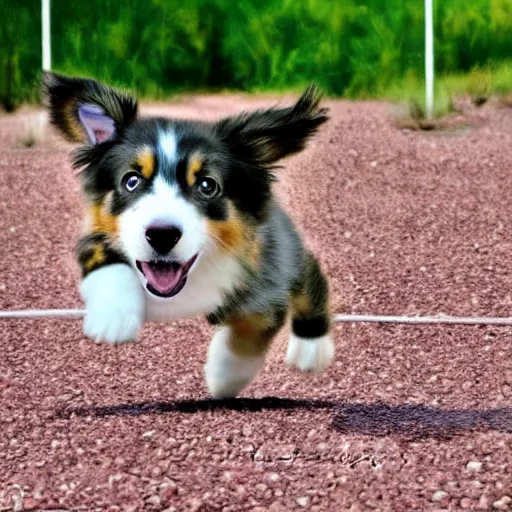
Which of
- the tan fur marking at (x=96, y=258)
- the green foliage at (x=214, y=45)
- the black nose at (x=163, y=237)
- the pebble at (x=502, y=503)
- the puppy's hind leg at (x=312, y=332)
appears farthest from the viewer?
the pebble at (x=502, y=503)

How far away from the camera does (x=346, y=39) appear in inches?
41.1

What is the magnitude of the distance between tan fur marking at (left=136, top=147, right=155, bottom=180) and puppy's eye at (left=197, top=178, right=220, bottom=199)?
0.11 feet

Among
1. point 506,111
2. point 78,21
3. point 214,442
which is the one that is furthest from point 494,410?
point 506,111

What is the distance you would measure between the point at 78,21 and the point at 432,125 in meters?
0.70

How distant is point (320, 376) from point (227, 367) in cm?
65

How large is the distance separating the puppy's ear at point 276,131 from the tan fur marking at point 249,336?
0.23 meters

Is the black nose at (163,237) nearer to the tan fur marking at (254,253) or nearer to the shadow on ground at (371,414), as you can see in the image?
the tan fur marking at (254,253)

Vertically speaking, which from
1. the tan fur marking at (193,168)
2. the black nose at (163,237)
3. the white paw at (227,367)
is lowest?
the white paw at (227,367)

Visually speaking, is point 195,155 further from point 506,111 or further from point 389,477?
point 506,111

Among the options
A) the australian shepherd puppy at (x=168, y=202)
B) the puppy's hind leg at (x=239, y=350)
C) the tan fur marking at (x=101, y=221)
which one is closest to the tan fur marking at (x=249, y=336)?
the puppy's hind leg at (x=239, y=350)

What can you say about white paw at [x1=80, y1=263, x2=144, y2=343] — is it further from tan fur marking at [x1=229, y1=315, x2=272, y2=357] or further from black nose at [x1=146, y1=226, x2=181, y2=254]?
tan fur marking at [x1=229, y1=315, x2=272, y2=357]

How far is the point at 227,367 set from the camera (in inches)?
41.1

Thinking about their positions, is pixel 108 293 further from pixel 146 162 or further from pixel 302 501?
pixel 302 501

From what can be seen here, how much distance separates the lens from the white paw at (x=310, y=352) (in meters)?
1.05
